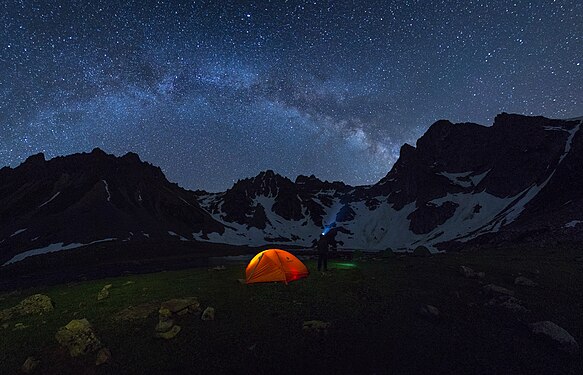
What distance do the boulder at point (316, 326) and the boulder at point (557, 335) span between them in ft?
20.0

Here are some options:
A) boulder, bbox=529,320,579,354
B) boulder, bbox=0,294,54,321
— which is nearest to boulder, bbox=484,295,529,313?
boulder, bbox=529,320,579,354

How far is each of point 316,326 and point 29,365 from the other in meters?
7.93

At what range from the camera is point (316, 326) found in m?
9.87

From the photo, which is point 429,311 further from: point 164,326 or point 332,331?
Answer: point 164,326

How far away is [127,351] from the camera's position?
889cm

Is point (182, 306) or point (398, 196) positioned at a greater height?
point (398, 196)

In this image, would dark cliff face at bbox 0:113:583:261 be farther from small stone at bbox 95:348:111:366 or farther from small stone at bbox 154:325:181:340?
small stone at bbox 95:348:111:366

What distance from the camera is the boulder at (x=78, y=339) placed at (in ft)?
29.3

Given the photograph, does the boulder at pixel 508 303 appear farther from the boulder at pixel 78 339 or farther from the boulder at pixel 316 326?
the boulder at pixel 78 339

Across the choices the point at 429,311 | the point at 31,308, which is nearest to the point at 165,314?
the point at 31,308

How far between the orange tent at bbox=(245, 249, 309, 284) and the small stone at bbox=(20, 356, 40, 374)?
9146mm

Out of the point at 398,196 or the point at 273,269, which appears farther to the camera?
the point at 398,196

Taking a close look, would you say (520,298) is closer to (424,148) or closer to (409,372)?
(409,372)

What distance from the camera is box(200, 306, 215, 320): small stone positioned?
36.0ft
